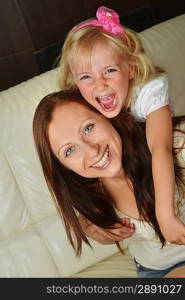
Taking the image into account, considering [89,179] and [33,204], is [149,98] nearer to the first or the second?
[89,179]

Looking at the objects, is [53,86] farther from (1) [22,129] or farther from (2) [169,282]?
(2) [169,282]

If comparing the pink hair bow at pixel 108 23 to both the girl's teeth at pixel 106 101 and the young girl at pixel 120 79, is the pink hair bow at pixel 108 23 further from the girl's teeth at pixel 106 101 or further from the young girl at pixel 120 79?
the girl's teeth at pixel 106 101

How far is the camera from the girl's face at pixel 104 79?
1.21 m

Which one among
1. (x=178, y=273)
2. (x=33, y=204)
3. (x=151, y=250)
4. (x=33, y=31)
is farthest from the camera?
(x=33, y=31)

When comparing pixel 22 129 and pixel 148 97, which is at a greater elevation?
pixel 148 97

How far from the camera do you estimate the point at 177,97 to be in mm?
1786

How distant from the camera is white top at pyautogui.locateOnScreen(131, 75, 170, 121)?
4.11 ft

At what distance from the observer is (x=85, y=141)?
116 cm

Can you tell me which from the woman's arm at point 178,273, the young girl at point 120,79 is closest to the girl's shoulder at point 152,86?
the young girl at point 120,79

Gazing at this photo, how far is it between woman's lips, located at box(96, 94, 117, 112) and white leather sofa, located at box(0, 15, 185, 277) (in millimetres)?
438

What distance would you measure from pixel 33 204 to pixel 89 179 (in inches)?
17.2

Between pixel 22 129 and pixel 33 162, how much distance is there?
13 centimetres

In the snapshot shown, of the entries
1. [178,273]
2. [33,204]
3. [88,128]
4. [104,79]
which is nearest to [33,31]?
[33,204]

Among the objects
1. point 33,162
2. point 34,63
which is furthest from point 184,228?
point 34,63
